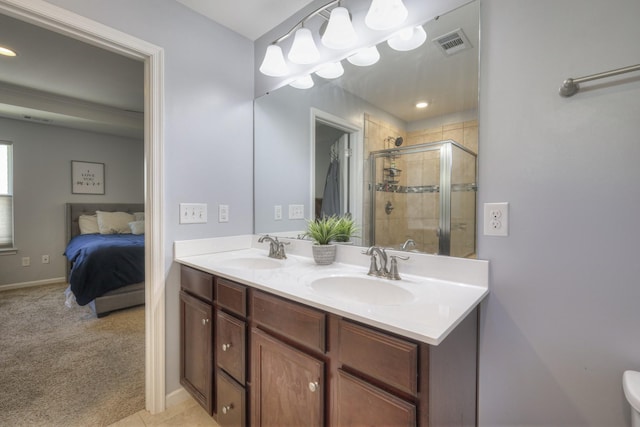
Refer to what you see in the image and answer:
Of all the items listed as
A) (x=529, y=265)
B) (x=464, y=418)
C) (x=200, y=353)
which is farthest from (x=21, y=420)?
(x=529, y=265)

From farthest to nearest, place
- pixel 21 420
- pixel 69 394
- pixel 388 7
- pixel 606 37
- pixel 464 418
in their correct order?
pixel 69 394, pixel 21 420, pixel 388 7, pixel 464 418, pixel 606 37

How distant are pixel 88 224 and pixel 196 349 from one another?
385 centimetres

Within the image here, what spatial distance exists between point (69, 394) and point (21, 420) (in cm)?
22

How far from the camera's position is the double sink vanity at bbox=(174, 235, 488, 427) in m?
0.76

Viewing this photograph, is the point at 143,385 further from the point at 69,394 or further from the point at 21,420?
the point at 21,420

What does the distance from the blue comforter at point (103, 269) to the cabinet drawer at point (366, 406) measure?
114 inches

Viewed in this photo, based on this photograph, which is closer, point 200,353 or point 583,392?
point 583,392

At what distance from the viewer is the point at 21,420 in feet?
4.92

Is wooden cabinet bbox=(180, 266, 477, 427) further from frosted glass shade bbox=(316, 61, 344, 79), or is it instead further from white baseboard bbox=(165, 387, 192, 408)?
frosted glass shade bbox=(316, 61, 344, 79)

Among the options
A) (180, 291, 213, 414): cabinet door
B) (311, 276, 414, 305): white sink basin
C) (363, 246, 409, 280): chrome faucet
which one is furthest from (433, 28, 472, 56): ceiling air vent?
(180, 291, 213, 414): cabinet door

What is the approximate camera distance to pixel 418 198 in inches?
51.4

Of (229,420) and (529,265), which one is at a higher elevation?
(529,265)

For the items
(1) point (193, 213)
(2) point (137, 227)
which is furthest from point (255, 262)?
(2) point (137, 227)

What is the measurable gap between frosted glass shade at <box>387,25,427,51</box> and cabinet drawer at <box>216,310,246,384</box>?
1.44 meters
